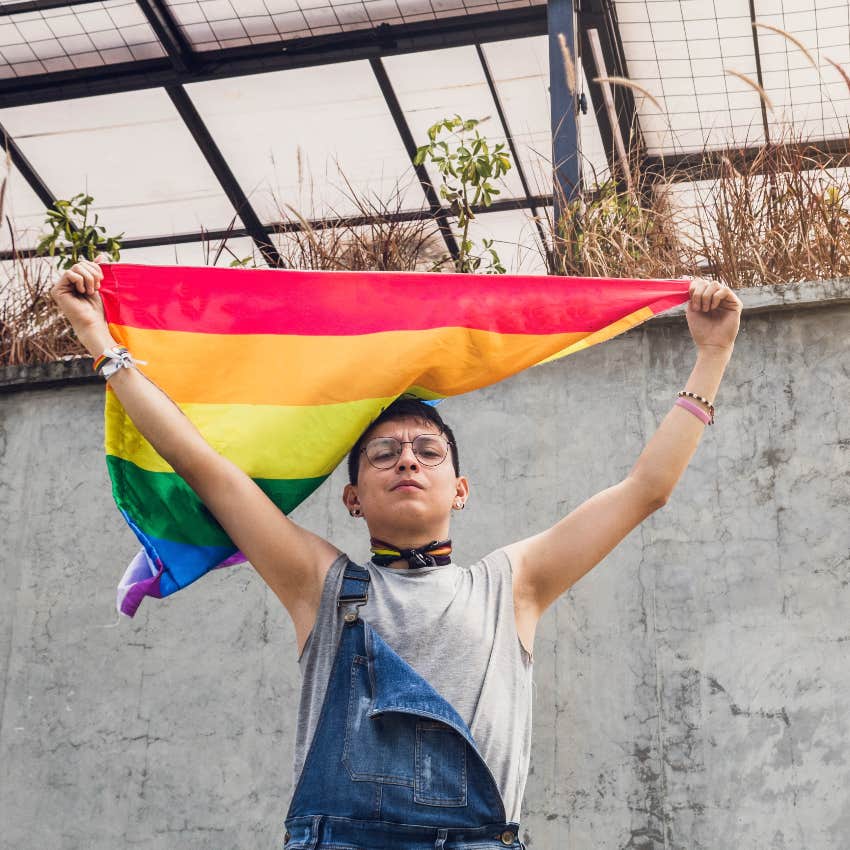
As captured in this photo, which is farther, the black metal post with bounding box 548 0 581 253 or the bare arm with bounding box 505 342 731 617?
the black metal post with bounding box 548 0 581 253

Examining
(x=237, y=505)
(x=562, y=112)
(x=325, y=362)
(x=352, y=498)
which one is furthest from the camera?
(x=562, y=112)

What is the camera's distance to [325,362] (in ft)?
9.99

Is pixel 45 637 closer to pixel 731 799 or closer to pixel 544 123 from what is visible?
pixel 731 799

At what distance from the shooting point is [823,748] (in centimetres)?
376

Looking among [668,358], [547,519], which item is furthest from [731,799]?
[668,358]

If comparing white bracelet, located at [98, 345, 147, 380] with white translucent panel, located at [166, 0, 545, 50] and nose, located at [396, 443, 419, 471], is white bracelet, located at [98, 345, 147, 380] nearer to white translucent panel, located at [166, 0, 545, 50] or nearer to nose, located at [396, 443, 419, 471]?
nose, located at [396, 443, 419, 471]

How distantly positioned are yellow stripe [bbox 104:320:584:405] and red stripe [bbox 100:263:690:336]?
30 mm

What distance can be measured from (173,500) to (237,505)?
1.05 feet

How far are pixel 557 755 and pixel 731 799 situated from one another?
21.2 inches

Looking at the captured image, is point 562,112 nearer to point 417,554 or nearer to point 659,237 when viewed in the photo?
point 659,237

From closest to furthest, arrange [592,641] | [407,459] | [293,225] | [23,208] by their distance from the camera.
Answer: [407,459]
[592,641]
[293,225]
[23,208]

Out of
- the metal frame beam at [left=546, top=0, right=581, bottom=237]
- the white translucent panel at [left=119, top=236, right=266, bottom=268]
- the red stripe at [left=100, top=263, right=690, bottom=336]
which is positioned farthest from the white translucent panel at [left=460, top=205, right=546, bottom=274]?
the red stripe at [left=100, top=263, right=690, bottom=336]

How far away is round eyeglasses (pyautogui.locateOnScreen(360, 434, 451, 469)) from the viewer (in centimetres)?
283

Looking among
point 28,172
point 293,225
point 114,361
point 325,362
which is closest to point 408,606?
point 325,362
